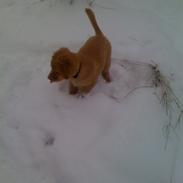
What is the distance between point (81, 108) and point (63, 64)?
0.37m

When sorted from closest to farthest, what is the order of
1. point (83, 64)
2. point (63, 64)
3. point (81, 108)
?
point (63, 64) → point (83, 64) → point (81, 108)

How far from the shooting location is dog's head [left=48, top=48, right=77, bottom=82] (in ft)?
3.43

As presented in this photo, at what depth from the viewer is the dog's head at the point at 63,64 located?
1.04 metres

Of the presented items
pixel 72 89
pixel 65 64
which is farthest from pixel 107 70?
pixel 65 64

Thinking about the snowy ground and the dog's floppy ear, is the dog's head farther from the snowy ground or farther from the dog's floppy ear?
the snowy ground

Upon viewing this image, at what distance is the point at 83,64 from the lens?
1.16 metres

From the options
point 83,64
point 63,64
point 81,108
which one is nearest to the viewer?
point 63,64

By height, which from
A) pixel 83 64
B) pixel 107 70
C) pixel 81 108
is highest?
pixel 83 64

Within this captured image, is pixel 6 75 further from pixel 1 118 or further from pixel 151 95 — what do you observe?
pixel 151 95

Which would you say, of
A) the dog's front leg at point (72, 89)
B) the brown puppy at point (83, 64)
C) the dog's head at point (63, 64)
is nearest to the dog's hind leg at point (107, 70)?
the brown puppy at point (83, 64)

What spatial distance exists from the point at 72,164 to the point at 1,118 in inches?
16.2

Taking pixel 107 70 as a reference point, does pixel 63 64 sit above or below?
above

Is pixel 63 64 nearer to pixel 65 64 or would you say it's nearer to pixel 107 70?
pixel 65 64

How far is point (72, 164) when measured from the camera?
1204 mm
